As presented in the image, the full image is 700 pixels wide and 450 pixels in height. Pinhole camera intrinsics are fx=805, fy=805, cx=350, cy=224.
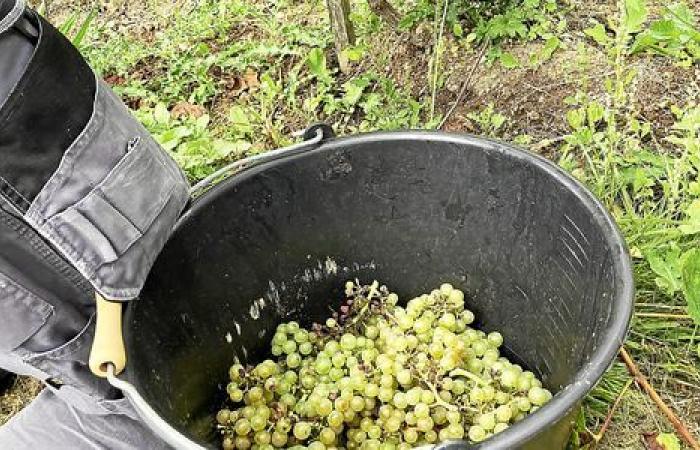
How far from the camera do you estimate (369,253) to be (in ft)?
5.76

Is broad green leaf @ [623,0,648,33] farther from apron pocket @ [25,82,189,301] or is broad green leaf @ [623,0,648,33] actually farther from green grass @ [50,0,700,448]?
apron pocket @ [25,82,189,301]

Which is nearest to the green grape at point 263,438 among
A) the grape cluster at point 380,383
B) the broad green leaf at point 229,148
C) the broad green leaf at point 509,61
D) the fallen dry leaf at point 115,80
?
the grape cluster at point 380,383

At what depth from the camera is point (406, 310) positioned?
1.71 meters

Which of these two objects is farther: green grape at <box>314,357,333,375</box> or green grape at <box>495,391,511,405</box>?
green grape at <box>314,357,333,375</box>

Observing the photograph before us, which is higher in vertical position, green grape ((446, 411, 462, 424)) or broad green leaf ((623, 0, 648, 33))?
broad green leaf ((623, 0, 648, 33))

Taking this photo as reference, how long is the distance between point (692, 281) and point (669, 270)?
13 centimetres

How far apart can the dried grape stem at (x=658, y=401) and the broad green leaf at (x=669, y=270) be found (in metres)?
0.17

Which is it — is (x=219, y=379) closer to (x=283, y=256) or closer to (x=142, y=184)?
(x=283, y=256)

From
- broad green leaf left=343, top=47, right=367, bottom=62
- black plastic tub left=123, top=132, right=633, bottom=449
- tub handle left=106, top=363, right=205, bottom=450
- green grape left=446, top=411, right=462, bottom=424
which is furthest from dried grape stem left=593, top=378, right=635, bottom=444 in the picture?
broad green leaf left=343, top=47, right=367, bottom=62

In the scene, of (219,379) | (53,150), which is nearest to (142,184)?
(53,150)

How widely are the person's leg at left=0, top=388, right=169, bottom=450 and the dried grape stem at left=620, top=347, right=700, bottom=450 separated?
994 millimetres

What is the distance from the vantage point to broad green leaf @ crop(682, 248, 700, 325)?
5.09 feet

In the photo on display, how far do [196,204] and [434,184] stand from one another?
48 cm

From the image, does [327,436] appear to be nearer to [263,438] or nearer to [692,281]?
[263,438]
